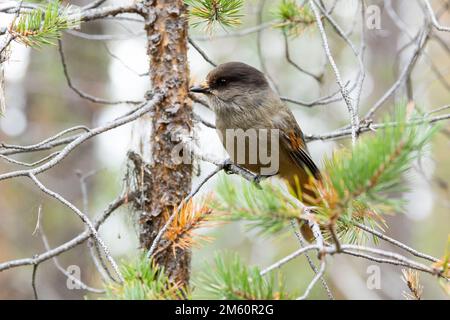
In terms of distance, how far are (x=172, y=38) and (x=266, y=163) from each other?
1194mm

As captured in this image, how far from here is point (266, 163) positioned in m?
4.09

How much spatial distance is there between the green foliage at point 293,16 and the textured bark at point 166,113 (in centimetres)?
66

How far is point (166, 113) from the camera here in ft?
11.0

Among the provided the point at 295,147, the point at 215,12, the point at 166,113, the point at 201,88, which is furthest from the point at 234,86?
the point at 215,12

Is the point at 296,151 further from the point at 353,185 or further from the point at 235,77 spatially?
the point at 353,185

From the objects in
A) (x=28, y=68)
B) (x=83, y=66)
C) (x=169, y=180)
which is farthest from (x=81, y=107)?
(x=169, y=180)

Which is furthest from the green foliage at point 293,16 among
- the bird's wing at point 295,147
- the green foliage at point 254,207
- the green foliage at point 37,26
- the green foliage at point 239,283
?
the green foliage at point 239,283

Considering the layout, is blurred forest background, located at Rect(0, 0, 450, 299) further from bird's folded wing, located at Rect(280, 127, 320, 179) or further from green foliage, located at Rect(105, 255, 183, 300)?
green foliage, located at Rect(105, 255, 183, 300)

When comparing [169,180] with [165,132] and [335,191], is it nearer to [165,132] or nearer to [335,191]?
[165,132]

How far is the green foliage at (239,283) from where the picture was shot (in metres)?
1.70

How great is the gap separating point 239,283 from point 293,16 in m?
2.39
